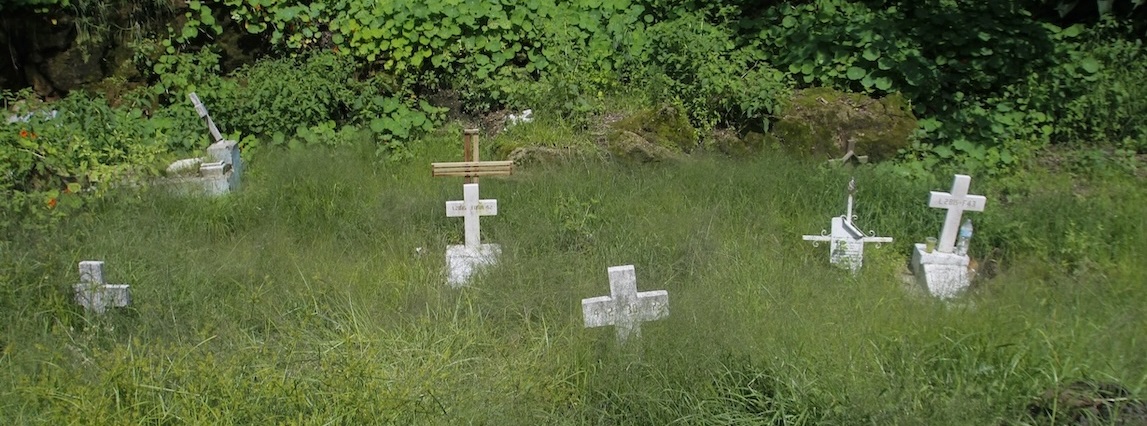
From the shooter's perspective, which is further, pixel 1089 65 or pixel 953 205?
pixel 1089 65

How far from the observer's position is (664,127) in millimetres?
6941

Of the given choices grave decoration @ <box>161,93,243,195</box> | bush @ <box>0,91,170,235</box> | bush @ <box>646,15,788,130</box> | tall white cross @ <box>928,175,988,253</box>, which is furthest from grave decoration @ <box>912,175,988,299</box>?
bush @ <box>0,91,170,235</box>

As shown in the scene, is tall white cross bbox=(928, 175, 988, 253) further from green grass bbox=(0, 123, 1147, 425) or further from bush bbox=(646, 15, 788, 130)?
bush bbox=(646, 15, 788, 130)

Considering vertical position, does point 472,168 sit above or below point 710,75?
below

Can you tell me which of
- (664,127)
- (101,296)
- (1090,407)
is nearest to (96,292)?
(101,296)

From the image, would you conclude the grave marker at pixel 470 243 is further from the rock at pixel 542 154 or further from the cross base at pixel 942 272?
the cross base at pixel 942 272

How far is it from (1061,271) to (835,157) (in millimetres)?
1968

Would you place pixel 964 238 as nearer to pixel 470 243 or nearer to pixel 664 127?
pixel 664 127

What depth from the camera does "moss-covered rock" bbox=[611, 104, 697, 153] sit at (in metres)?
6.87

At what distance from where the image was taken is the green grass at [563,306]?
143 inches

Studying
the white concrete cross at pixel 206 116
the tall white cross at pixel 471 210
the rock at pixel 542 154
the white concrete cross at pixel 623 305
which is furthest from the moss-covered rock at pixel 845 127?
the white concrete cross at pixel 206 116

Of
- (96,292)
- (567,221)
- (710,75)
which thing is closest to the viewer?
(96,292)

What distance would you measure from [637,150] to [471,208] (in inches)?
64.7

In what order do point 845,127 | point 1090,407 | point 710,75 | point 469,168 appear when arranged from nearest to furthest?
1. point 1090,407
2. point 469,168
3. point 845,127
4. point 710,75
